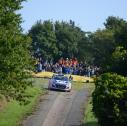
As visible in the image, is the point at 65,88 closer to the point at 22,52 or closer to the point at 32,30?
the point at 22,52

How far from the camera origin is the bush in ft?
83.8

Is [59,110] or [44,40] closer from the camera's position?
[59,110]

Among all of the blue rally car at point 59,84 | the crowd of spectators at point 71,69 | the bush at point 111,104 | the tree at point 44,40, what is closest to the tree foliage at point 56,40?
the tree at point 44,40

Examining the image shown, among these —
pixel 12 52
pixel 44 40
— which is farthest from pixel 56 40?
pixel 12 52

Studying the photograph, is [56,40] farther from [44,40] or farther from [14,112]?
[14,112]

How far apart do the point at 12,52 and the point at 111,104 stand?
6.37m

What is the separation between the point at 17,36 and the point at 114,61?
5363mm

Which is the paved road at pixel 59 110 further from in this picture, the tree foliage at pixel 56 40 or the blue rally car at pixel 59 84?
the tree foliage at pixel 56 40

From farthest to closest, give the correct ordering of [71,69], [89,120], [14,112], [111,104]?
[71,69] < [14,112] < [89,120] < [111,104]

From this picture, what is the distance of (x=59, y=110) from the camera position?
3862 centimetres

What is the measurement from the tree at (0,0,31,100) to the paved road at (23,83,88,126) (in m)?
2.93

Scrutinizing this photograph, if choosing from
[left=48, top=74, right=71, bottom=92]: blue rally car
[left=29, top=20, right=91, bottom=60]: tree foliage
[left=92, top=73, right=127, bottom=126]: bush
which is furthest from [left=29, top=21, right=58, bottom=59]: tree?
[left=92, top=73, right=127, bottom=126]: bush

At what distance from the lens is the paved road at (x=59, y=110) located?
1321 inches

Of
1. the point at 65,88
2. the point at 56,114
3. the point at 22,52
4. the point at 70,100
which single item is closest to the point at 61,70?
the point at 65,88
